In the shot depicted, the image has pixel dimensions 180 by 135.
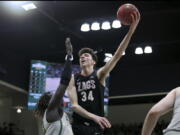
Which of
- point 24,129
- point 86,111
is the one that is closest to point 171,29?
point 24,129

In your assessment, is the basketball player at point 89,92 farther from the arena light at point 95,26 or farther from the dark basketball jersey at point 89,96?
the arena light at point 95,26

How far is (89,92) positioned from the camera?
14.2ft

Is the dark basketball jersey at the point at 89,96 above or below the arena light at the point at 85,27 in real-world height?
below

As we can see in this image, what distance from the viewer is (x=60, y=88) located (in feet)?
9.65

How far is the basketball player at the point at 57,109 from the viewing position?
295 cm

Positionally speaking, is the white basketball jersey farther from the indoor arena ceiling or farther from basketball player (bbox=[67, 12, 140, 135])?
the indoor arena ceiling

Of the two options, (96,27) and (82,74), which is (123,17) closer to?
(82,74)

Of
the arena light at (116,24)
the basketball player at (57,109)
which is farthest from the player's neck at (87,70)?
the arena light at (116,24)

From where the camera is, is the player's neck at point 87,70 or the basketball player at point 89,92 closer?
the basketball player at point 89,92

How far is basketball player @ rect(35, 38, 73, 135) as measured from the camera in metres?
2.95

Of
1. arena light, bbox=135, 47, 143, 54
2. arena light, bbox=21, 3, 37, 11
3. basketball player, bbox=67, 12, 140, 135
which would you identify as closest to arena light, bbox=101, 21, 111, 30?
arena light, bbox=135, 47, 143, 54

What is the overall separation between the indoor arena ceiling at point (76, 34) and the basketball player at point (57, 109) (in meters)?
7.24

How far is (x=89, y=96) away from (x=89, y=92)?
0.15 ft

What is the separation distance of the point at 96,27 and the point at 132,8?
7.08 m
